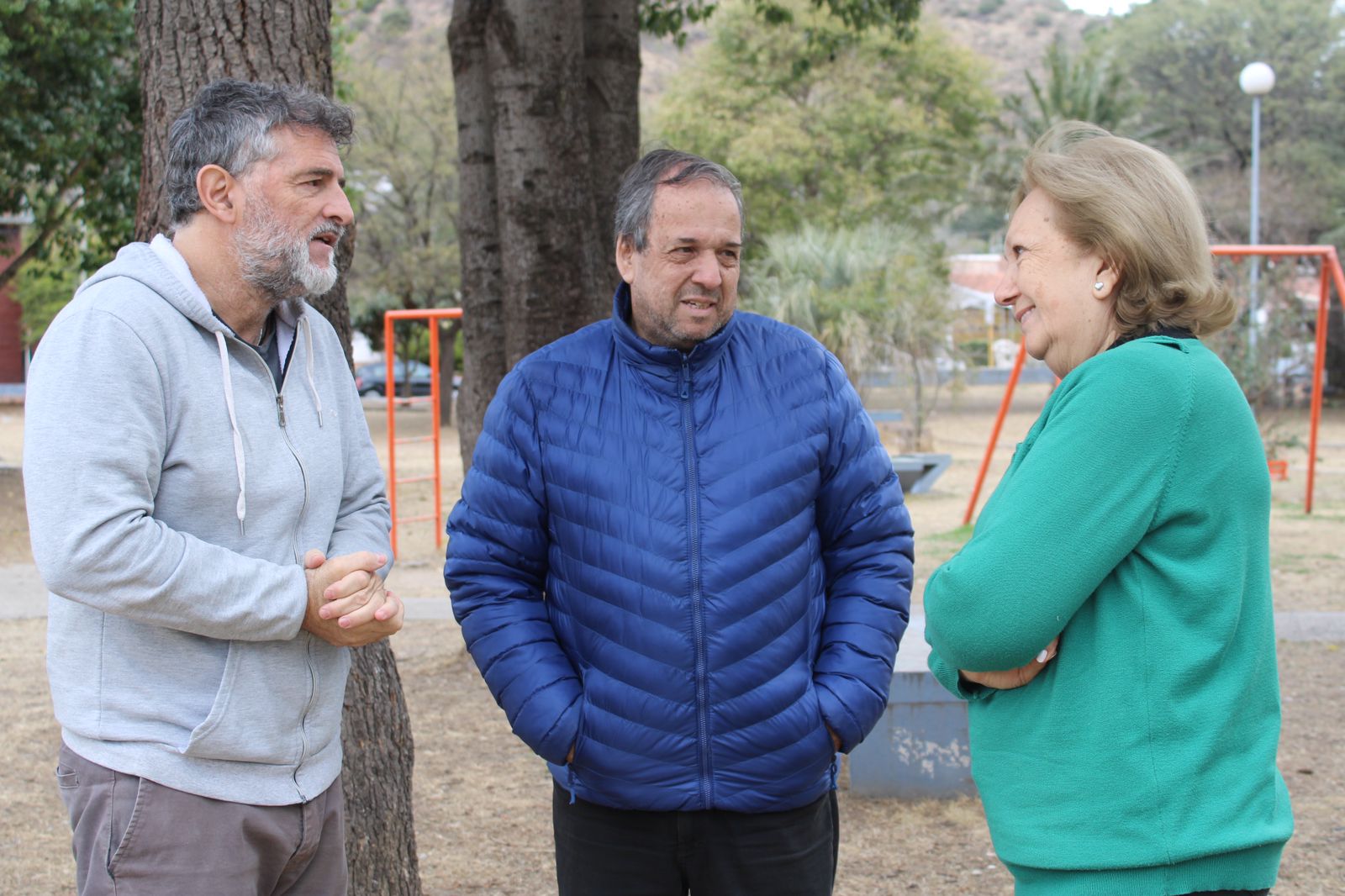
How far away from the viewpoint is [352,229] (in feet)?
10.1

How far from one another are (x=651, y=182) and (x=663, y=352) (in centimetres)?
35

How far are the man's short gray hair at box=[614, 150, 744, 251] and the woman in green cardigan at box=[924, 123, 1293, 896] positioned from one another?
0.90 metres

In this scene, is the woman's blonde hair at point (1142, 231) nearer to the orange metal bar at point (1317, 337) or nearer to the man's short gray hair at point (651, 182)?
the man's short gray hair at point (651, 182)

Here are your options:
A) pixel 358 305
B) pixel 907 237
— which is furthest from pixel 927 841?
pixel 358 305

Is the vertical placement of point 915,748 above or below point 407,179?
below

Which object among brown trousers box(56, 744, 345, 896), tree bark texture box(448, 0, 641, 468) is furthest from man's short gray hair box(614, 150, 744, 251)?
tree bark texture box(448, 0, 641, 468)

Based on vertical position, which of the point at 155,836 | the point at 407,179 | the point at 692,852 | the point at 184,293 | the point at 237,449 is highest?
the point at 407,179

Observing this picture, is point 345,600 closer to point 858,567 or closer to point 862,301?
point 858,567

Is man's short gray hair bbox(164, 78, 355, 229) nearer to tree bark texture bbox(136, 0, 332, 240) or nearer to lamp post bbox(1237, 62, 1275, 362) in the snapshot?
tree bark texture bbox(136, 0, 332, 240)

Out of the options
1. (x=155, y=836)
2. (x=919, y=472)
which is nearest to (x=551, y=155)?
(x=155, y=836)

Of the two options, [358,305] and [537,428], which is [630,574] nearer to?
[537,428]

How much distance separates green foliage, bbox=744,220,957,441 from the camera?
2066cm

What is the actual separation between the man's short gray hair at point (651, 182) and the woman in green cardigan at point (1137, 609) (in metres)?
0.90

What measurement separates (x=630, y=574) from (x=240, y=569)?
669 millimetres
